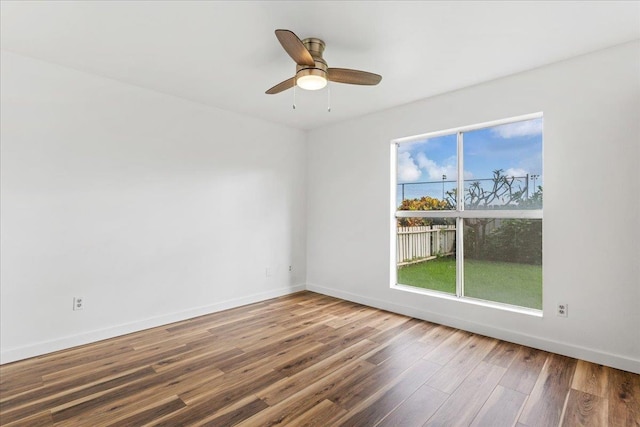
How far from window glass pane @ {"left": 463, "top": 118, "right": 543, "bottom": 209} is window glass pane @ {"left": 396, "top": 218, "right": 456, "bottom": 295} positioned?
1.45ft

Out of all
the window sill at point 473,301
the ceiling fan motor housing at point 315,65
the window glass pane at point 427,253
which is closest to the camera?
the ceiling fan motor housing at point 315,65

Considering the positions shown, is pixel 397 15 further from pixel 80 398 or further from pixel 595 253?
pixel 80 398

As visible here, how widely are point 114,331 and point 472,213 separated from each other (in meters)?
3.74

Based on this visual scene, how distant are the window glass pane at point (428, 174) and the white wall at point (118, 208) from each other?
5.90 feet

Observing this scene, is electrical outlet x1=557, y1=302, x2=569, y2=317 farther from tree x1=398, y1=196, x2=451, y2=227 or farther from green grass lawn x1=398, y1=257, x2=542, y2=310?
tree x1=398, y1=196, x2=451, y2=227

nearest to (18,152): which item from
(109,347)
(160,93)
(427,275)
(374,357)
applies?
(160,93)

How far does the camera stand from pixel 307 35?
→ 2229mm

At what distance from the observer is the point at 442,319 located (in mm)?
3312

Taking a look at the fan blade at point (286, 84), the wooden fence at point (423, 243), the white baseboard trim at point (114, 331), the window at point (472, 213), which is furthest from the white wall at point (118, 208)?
the window at point (472, 213)

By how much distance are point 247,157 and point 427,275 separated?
2.70 m

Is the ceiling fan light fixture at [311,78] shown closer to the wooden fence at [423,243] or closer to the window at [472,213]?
the window at [472,213]

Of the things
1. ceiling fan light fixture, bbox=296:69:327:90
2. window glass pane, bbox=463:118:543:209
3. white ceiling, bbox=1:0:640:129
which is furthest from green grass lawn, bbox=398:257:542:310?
ceiling fan light fixture, bbox=296:69:327:90

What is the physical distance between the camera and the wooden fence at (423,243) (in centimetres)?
348

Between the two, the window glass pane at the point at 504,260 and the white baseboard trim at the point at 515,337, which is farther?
the window glass pane at the point at 504,260
